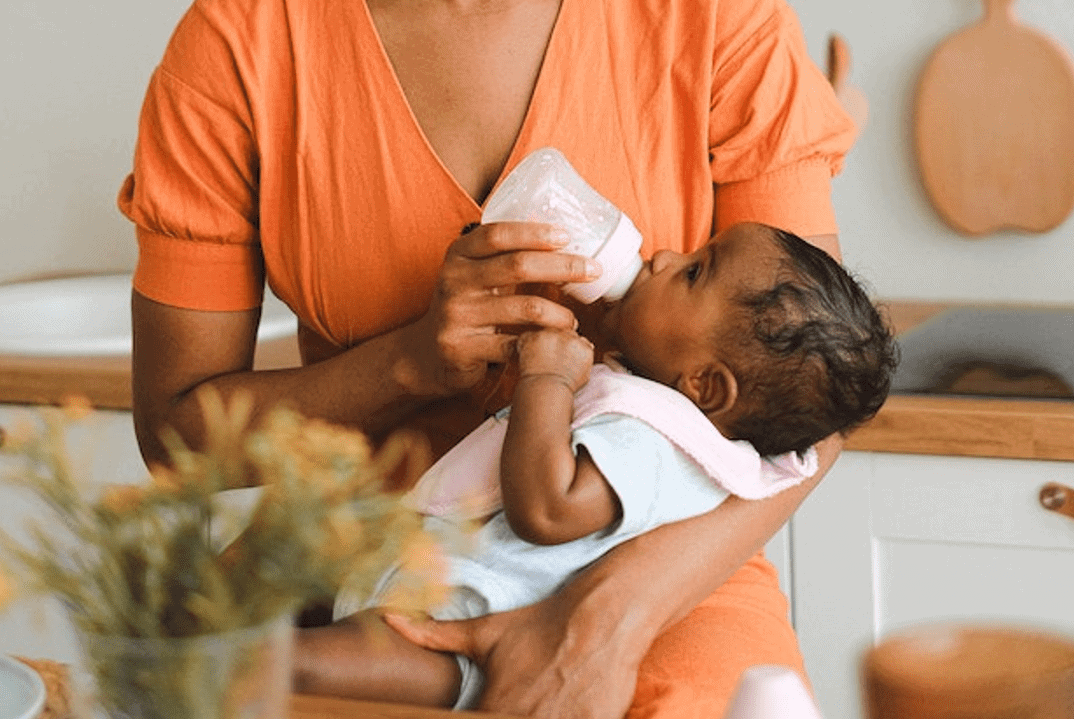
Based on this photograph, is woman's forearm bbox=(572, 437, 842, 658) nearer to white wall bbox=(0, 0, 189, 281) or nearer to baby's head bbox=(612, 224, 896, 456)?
baby's head bbox=(612, 224, 896, 456)

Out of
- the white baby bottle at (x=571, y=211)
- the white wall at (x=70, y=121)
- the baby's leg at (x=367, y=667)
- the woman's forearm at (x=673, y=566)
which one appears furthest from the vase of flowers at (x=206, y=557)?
the white wall at (x=70, y=121)

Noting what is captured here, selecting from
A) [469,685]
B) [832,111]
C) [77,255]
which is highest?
[832,111]

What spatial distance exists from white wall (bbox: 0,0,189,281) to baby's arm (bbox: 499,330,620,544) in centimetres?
155

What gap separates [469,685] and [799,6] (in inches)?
58.0

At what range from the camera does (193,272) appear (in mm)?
1473

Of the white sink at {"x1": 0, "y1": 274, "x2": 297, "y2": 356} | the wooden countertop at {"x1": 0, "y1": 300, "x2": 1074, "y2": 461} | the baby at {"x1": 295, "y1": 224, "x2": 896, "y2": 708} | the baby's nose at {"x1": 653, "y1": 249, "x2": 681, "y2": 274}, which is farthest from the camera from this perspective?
the white sink at {"x1": 0, "y1": 274, "x2": 297, "y2": 356}

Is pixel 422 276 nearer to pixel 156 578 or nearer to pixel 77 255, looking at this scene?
pixel 156 578

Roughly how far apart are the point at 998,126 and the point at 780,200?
0.98m

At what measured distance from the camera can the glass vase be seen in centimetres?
75

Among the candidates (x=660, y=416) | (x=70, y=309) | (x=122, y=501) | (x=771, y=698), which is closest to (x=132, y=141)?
(x=70, y=309)

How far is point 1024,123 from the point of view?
7.58 feet

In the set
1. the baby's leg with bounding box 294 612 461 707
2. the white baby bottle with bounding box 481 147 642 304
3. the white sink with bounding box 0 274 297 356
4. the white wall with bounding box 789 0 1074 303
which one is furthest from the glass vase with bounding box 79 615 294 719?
the white wall with bounding box 789 0 1074 303

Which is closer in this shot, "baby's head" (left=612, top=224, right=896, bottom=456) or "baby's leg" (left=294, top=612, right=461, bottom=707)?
"baby's leg" (left=294, top=612, right=461, bottom=707)

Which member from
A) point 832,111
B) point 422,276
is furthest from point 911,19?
point 422,276
